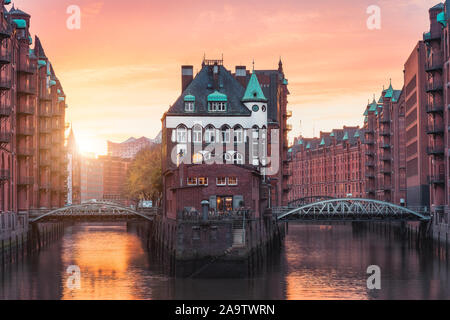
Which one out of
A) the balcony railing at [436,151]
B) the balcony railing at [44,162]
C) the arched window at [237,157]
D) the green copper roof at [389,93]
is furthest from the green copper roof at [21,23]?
the green copper roof at [389,93]

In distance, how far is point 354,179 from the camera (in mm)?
183375

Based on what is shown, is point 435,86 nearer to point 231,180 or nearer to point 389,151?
point 231,180

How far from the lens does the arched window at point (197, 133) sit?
272 feet

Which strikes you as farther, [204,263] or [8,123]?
[8,123]

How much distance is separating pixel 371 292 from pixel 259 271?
1270cm

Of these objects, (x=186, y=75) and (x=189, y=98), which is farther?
(x=186, y=75)

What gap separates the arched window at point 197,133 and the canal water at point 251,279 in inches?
502

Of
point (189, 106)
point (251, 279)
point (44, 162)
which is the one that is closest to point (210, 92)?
point (189, 106)

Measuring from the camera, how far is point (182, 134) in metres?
83.1

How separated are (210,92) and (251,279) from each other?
3368cm

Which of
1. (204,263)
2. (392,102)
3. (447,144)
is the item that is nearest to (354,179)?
(392,102)

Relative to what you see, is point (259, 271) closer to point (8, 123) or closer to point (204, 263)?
point (204, 263)
